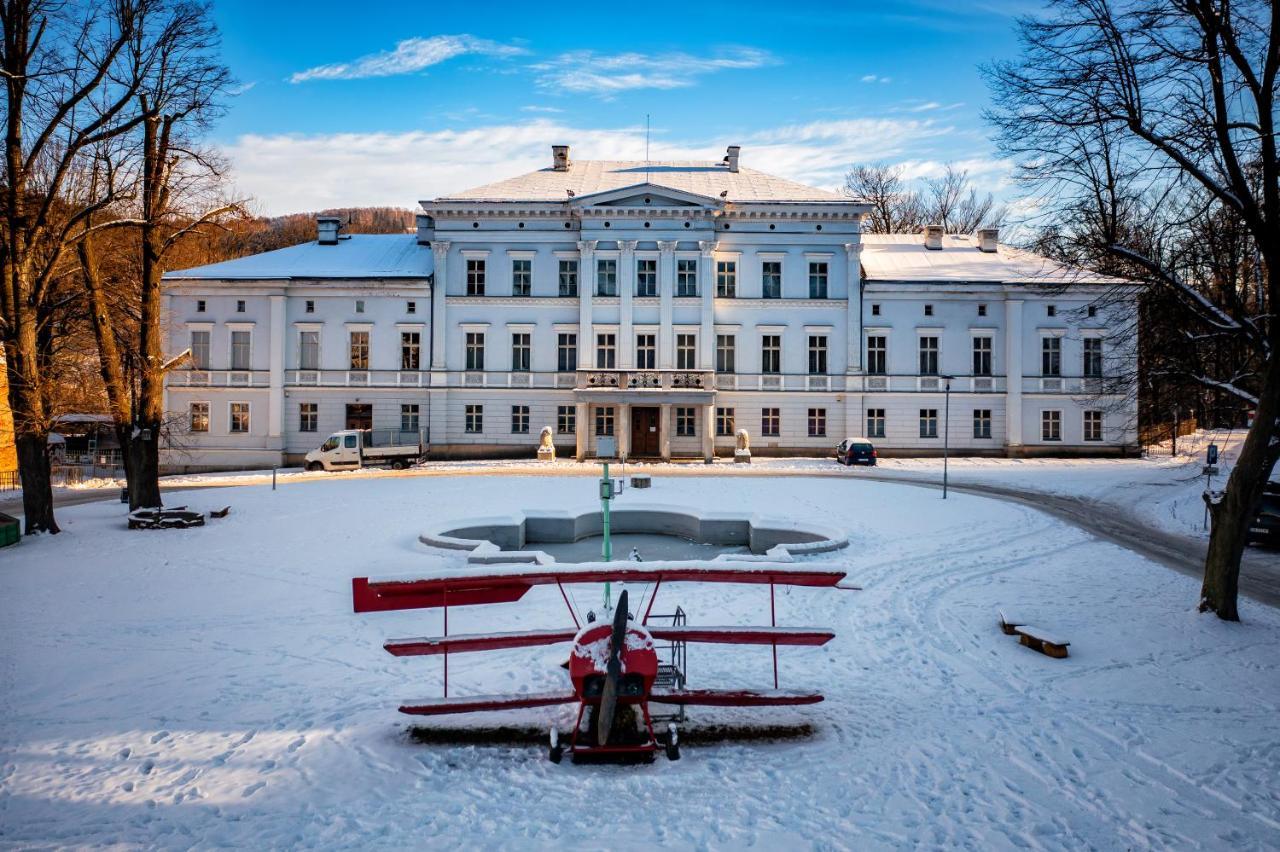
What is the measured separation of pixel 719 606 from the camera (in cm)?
1298

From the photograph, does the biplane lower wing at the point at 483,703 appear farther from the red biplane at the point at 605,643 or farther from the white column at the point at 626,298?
the white column at the point at 626,298

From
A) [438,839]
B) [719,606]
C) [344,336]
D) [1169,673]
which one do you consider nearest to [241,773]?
[438,839]

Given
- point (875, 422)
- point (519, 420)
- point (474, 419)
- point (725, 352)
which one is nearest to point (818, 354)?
point (875, 422)

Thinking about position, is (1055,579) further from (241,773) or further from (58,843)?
(58,843)

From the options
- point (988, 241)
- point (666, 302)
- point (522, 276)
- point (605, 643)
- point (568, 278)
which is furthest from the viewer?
point (988, 241)

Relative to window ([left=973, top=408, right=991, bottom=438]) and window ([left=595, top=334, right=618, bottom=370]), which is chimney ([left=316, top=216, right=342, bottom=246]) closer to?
window ([left=595, top=334, right=618, bottom=370])

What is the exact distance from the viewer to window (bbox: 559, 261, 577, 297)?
4125 cm

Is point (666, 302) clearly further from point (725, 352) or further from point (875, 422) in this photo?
point (875, 422)

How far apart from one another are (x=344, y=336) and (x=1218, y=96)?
38.3 m

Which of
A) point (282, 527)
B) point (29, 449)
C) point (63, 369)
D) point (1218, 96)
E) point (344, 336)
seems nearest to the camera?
point (1218, 96)

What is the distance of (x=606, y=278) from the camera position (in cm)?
4078

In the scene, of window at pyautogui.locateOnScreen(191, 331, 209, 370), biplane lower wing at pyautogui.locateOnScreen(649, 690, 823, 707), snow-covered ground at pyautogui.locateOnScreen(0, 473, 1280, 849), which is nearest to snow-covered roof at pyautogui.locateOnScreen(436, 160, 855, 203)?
window at pyautogui.locateOnScreen(191, 331, 209, 370)

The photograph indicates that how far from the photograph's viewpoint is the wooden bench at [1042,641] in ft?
34.6

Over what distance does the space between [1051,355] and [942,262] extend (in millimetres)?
7596
